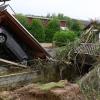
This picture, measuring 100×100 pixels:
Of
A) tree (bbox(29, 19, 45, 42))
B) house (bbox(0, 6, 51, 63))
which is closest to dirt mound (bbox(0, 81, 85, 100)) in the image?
house (bbox(0, 6, 51, 63))

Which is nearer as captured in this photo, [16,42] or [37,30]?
[16,42]

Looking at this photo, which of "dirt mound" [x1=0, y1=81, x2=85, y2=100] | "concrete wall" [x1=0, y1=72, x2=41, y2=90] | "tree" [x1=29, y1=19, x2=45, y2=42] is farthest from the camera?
"tree" [x1=29, y1=19, x2=45, y2=42]

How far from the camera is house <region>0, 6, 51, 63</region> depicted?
41.1ft

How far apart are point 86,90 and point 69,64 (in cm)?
280

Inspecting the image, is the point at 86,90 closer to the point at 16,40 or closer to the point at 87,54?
the point at 87,54

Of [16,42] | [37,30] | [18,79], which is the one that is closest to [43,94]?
[18,79]

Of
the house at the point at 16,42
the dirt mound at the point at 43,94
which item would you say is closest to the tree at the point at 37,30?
the house at the point at 16,42

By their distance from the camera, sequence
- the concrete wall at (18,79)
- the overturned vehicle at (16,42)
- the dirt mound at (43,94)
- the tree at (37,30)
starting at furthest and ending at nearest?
the tree at (37,30)
the overturned vehicle at (16,42)
the concrete wall at (18,79)
the dirt mound at (43,94)

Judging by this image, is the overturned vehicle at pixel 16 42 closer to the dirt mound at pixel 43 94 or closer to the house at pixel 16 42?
the house at pixel 16 42

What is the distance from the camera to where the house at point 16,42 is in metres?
12.5

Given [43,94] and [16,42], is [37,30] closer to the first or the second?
[16,42]

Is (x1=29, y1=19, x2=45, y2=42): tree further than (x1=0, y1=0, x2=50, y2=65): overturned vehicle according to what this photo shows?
Yes

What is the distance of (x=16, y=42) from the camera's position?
1288 centimetres

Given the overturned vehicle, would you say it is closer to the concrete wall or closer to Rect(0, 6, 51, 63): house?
Rect(0, 6, 51, 63): house
